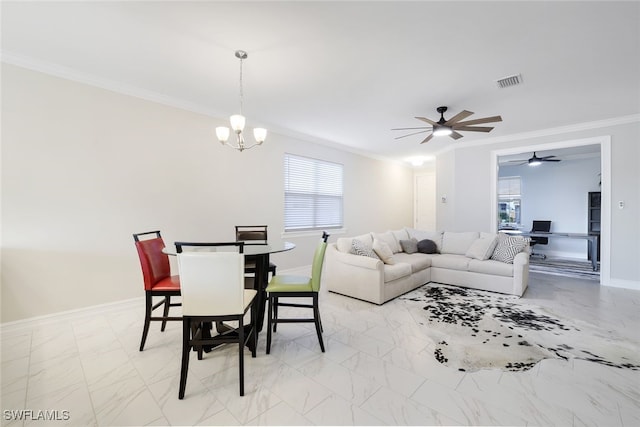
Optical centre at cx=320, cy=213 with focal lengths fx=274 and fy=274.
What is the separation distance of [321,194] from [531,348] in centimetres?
418

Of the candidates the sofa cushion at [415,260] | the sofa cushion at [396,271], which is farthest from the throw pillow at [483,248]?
the sofa cushion at [396,271]

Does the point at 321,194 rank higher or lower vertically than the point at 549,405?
higher

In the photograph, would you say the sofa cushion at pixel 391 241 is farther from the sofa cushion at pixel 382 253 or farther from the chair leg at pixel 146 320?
the chair leg at pixel 146 320

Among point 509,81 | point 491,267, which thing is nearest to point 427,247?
point 491,267

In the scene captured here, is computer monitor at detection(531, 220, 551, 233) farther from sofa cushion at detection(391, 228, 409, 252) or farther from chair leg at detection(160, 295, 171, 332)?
chair leg at detection(160, 295, 171, 332)

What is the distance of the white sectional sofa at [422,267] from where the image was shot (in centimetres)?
368

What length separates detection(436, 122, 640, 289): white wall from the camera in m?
4.35

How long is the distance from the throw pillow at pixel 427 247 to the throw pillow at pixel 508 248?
0.94 metres

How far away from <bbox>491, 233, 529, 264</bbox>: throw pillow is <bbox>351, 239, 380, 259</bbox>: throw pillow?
2.03 metres

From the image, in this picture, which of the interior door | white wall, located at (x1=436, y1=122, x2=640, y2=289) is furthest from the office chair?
white wall, located at (x1=436, y1=122, x2=640, y2=289)

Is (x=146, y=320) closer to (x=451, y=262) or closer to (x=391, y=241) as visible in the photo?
(x=391, y=241)

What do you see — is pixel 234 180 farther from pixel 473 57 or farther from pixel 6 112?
pixel 473 57

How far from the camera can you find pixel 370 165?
707 centimetres

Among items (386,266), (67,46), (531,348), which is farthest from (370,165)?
(67,46)
